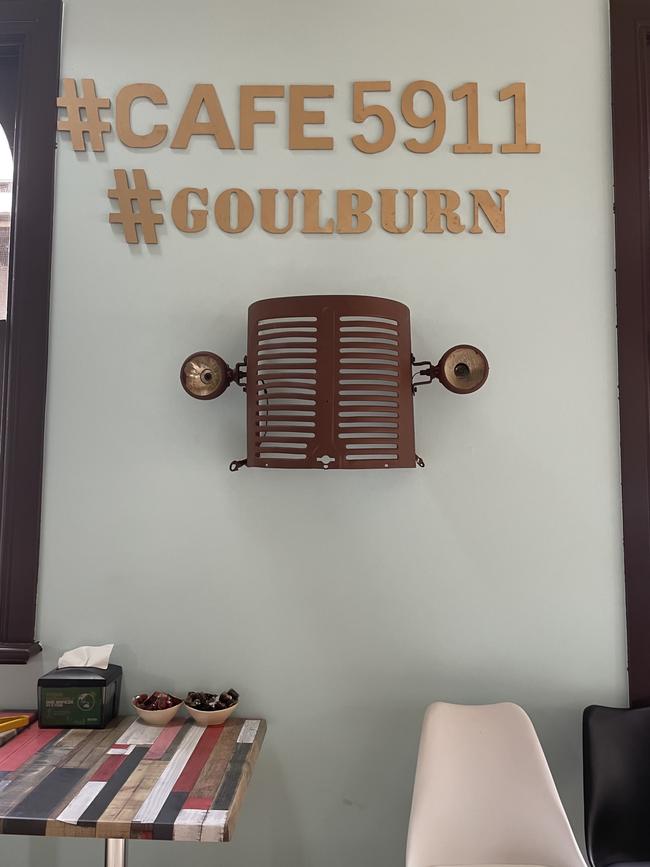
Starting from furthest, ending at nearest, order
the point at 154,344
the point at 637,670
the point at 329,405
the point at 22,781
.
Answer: the point at 154,344 < the point at 637,670 < the point at 329,405 < the point at 22,781

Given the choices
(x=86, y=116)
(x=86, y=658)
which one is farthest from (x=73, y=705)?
(x=86, y=116)

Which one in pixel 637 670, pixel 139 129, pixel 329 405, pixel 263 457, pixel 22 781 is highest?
pixel 139 129

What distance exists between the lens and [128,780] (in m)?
1.59

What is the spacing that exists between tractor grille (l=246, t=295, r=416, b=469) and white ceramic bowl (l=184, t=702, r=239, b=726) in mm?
743

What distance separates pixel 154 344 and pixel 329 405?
0.69 metres

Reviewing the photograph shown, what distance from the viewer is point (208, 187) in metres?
2.17

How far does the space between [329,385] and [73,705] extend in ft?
3.94

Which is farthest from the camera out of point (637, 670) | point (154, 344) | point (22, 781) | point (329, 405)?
point (154, 344)

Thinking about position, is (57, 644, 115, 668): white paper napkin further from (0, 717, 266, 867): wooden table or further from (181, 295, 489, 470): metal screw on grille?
(181, 295, 489, 470): metal screw on grille

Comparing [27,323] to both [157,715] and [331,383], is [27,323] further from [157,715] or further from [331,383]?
[157,715]

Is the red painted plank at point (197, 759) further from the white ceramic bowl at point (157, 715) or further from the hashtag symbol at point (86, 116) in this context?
the hashtag symbol at point (86, 116)

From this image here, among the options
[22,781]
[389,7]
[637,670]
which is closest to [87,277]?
[389,7]

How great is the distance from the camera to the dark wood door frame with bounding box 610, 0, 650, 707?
203 centimetres

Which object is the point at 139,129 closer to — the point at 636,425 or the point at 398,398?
the point at 398,398
